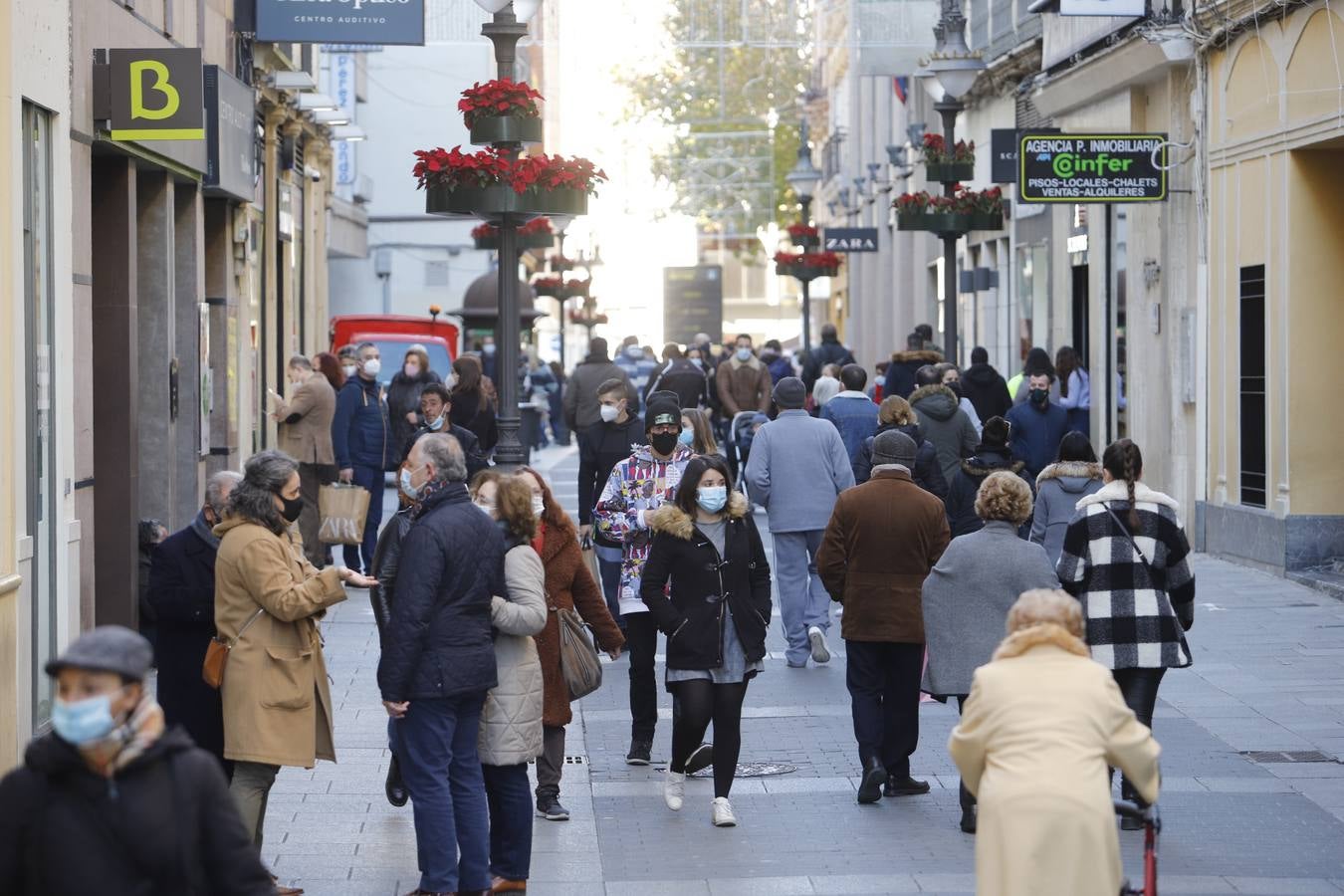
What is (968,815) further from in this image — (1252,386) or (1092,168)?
(1252,386)

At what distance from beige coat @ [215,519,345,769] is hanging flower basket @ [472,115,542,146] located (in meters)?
5.58

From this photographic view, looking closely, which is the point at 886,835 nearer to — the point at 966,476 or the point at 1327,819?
the point at 1327,819

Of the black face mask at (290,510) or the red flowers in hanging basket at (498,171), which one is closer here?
the black face mask at (290,510)

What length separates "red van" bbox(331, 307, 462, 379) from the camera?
29.0m

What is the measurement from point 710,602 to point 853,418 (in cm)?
698

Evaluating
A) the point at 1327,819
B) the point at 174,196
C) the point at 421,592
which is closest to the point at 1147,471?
the point at 174,196

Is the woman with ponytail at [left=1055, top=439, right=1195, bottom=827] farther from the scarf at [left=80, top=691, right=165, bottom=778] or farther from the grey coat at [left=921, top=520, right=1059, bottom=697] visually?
the scarf at [left=80, top=691, right=165, bottom=778]

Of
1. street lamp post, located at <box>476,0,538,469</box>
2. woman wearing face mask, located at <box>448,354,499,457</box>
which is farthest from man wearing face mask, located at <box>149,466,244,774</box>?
woman wearing face mask, located at <box>448,354,499,457</box>

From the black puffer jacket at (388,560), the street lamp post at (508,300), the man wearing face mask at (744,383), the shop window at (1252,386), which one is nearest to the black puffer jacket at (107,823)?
the black puffer jacket at (388,560)

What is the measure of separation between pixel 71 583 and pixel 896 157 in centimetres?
2403

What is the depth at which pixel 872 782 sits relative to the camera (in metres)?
9.03

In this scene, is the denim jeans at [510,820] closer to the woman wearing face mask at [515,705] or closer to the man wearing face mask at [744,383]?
the woman wearing face mask at [515,705]

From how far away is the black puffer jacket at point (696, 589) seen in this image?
28.5ft

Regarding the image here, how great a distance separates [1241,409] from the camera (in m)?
17.6
